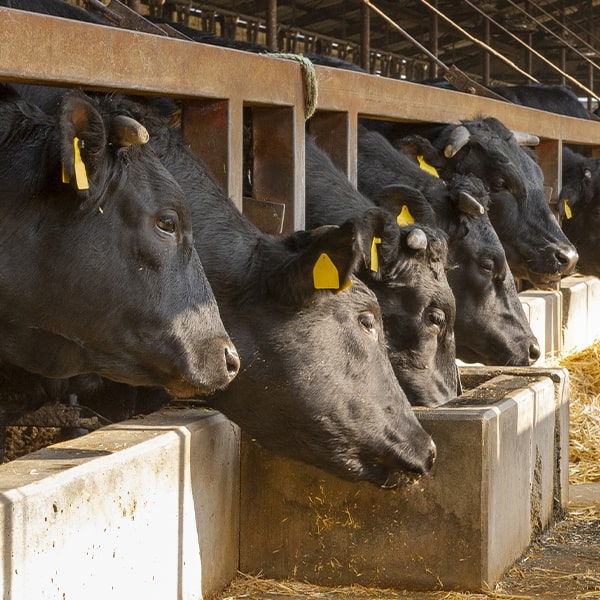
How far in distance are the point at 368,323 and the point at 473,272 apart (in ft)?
8.86

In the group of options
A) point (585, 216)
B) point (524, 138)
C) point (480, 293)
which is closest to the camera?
point (480, 293)

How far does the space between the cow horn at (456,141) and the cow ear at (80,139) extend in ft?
15.6

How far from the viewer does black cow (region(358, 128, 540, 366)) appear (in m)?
7.50

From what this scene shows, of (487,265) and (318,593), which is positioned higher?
(487,265)

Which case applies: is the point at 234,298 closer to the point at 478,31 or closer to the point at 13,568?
the point at 13,568

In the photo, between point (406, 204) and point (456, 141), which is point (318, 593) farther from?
point (456, 141)

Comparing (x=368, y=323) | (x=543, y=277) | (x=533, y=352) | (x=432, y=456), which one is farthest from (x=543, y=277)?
(x=432, y=456)

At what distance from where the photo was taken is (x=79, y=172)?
12.8 feet

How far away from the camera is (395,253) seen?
238 inches

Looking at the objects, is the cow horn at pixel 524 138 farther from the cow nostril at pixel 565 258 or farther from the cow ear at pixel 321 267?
the cow ear at pixel 321 267

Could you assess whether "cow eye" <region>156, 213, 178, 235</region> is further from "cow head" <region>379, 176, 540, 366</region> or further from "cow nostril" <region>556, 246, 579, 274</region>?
"cow nostril" <region>556, 246, 579, 274</region>

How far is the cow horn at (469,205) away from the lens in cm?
755

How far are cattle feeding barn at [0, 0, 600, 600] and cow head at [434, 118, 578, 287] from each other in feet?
6.91

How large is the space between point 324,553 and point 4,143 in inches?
75.1
